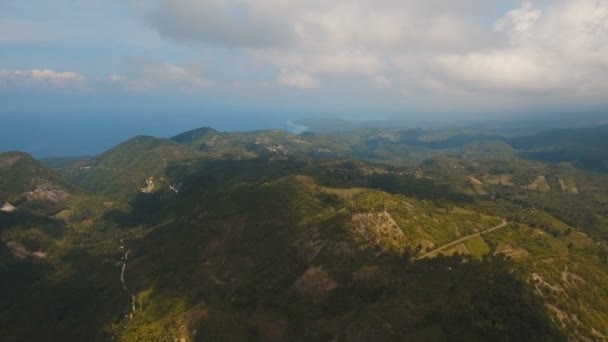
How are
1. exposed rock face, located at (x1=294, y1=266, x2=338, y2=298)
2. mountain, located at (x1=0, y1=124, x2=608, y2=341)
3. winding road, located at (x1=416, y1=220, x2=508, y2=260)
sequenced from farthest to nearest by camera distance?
winding road, located at (x1=416, y1=220, x2=508, y2=260), exposed rock face, located at (x1=294, y1=266, x2=338, y2=298), mountain, located at (x1=0, y1=124, x2=608, y2=341)

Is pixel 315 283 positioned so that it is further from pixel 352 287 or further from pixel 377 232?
pixel 377 232

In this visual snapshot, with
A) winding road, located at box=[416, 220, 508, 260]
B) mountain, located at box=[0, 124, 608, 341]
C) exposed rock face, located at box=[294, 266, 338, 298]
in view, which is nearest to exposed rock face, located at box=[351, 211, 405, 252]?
mountain, located at box=[0, 124, 608, 341]

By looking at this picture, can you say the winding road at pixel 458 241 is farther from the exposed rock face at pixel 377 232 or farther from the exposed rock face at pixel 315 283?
the exposed rock face at pixel 315 283

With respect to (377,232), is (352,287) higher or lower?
lower

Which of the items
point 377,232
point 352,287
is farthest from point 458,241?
point 352,287

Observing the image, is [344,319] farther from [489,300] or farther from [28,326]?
[28,326]

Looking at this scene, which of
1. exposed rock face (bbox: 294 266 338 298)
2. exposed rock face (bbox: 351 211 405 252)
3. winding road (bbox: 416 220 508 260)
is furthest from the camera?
winding road (bbox: 416 220 508 260)

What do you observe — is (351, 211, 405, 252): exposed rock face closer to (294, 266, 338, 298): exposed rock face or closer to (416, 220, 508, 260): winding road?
(416, 220, 508, 260): winding road

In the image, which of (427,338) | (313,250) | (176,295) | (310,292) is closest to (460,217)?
(313,250)
